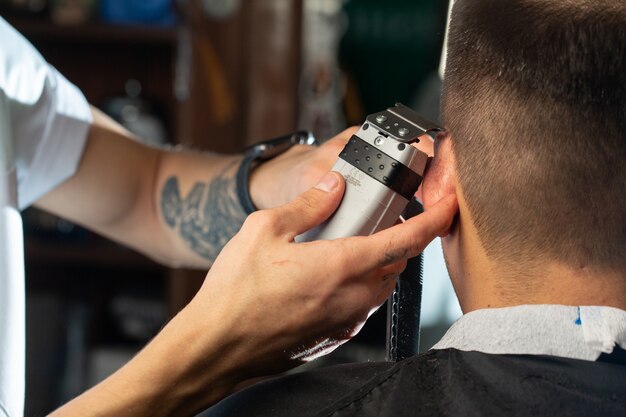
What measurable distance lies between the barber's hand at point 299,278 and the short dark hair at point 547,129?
2.8 inches

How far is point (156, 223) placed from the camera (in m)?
1.59

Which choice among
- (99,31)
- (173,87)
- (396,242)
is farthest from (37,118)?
(173,87)

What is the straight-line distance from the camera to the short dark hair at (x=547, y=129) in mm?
874

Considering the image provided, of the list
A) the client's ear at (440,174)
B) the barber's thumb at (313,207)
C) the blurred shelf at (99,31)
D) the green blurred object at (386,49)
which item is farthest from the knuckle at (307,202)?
the green blurred object at (386,49)

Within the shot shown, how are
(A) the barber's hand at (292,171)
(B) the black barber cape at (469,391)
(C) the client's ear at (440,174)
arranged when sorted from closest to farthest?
(B) the black barber cape at (469,391) → (C) the client's ear at (440,174) → (A) the barber's hand at (292,171)

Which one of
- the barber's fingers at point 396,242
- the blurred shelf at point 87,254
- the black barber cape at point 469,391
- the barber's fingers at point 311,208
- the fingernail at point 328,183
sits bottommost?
the blurred shelf at point 87,254

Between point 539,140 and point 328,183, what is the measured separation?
226 mm

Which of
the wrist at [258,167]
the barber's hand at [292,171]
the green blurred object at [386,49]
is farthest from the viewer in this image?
the green blurred object at [386,49]

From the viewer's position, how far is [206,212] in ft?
4.95

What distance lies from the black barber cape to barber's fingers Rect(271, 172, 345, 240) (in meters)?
0.18

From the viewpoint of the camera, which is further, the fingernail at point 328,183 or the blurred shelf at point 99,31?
the blurred shelf at point 99,31

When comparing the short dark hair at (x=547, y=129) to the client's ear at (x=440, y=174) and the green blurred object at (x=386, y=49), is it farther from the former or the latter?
the green blurred object at (x=386, y=49)

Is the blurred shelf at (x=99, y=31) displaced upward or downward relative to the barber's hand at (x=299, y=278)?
upward

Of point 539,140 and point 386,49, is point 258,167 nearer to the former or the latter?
point 539,140
